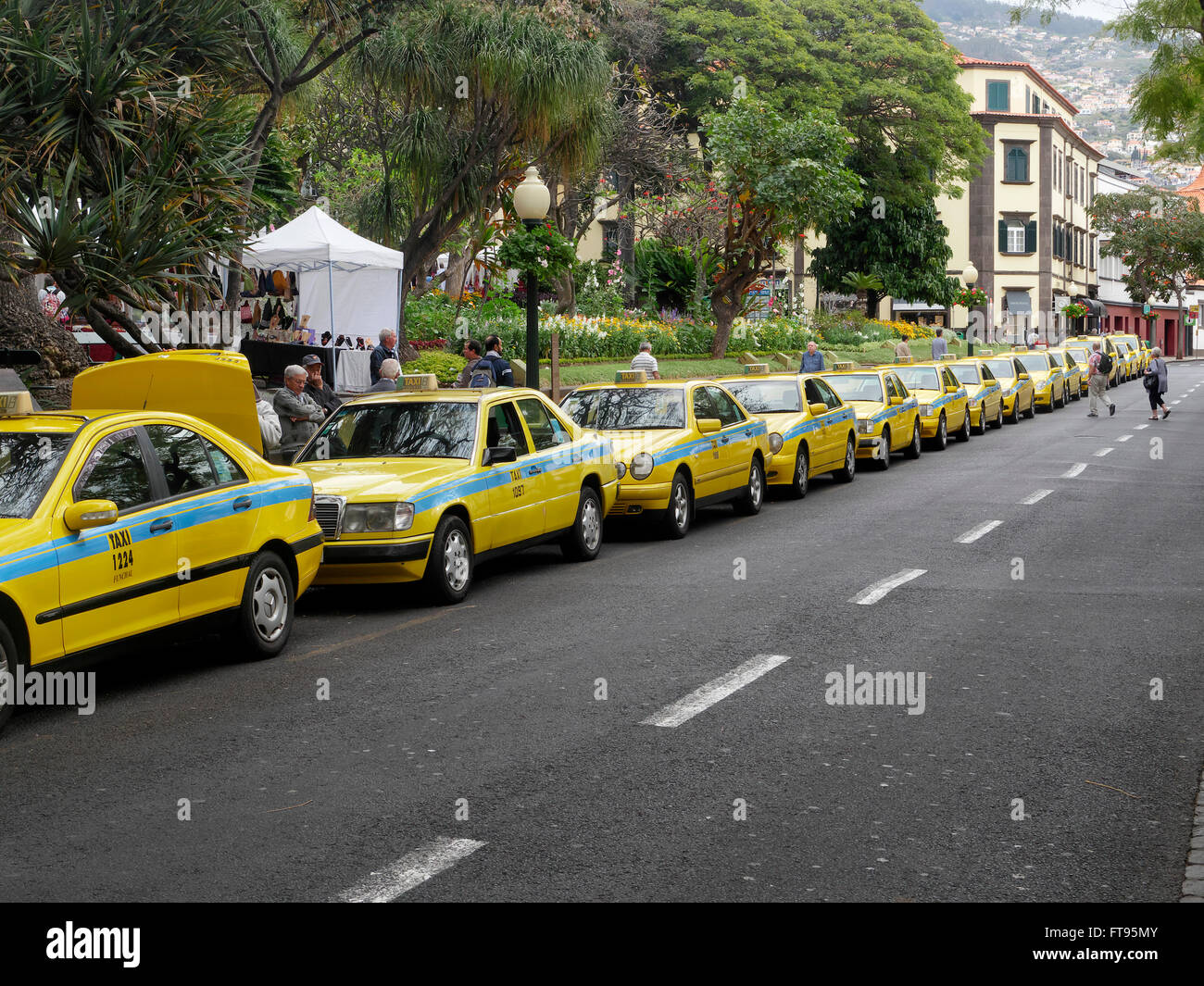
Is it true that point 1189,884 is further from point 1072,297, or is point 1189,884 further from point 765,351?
point 1072,297

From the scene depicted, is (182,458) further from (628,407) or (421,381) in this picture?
(628,407)

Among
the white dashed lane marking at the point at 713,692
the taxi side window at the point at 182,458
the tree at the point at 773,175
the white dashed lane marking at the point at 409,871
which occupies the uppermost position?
the tree at the point at 773,175

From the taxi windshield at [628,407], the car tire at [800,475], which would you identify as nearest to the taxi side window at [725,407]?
the taxi windshield at [628,407]

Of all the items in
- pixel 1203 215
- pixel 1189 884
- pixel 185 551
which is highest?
pixel 1203 215

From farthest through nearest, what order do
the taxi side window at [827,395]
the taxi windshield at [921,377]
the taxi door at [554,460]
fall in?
the taxi windshield at [921,377]
the taxi side window at [827,395]
the taxi door at [554,460]

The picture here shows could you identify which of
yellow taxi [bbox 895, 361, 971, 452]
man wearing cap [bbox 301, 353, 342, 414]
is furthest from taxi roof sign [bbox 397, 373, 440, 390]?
yellow taxi [bbox 895, 361, 971, 452]

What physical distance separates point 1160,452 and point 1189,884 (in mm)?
20178

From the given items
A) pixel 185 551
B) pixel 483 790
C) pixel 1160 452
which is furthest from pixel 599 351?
pixel 483 790

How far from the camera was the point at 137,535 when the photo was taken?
7.93 metres

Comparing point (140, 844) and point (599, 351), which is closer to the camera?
point (140, 844)

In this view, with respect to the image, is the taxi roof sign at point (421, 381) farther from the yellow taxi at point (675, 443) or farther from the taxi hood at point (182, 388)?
the taxi hood at point (182, 388)

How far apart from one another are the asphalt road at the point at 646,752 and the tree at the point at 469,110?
51.4 feet

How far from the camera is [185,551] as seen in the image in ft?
27.1

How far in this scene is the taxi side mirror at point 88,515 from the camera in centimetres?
741
